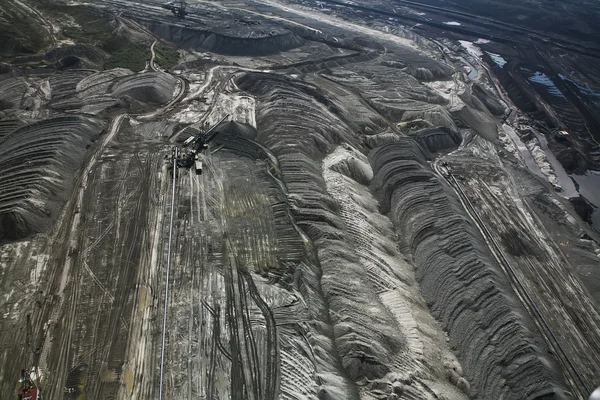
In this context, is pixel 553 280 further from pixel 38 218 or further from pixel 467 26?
pixel 467 26

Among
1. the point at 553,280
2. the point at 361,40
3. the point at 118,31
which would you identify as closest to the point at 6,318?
the point at 553,280

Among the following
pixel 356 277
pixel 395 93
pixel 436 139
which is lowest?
pixel 356 277

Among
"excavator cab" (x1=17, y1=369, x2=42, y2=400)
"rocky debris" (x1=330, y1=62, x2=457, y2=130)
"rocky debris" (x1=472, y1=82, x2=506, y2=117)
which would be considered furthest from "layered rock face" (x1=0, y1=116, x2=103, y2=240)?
"rocky debris" (x1=472, y1=82, x2=506, y2=117)

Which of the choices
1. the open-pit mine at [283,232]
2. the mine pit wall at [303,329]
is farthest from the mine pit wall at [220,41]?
the mine pit wall at [303,329]

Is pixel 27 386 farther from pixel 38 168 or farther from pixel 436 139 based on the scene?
pixel 436 139

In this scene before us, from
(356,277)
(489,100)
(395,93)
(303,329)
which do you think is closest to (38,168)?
(303,329)
